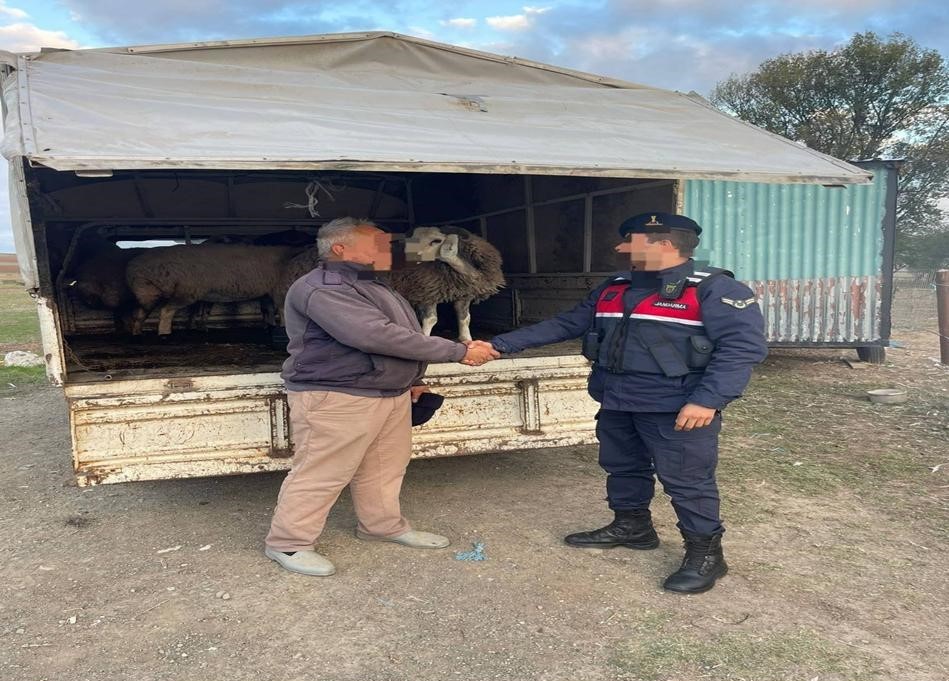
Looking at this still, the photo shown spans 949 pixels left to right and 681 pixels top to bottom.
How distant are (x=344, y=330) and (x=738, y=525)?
2.64 m

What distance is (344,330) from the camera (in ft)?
11.1

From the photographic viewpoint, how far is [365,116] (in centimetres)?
420

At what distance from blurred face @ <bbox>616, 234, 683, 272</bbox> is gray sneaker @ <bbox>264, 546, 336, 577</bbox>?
2163mm

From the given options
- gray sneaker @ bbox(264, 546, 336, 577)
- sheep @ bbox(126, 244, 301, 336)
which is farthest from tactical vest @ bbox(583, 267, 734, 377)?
sheep @ bbox(126, 244, 301, 336)

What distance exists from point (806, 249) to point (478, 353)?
344 inches

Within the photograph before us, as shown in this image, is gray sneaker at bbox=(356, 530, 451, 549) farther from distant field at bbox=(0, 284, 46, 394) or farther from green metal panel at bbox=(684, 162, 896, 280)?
green metal panel at bbox=(684, 162, 896, 280)

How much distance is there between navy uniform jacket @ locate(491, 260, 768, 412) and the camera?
3.25m

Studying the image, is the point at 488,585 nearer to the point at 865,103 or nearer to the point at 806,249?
the point at 806,249

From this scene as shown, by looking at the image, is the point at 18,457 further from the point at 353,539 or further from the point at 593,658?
the point at 593,658

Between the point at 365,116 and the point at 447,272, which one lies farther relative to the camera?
the point at 447,272

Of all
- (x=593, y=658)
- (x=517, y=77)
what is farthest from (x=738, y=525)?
(x=517, y=77)

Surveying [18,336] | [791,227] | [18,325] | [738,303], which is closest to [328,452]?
[738,303]

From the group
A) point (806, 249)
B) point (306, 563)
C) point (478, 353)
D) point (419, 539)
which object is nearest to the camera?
point (306, 563)

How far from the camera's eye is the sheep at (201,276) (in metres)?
6.74
